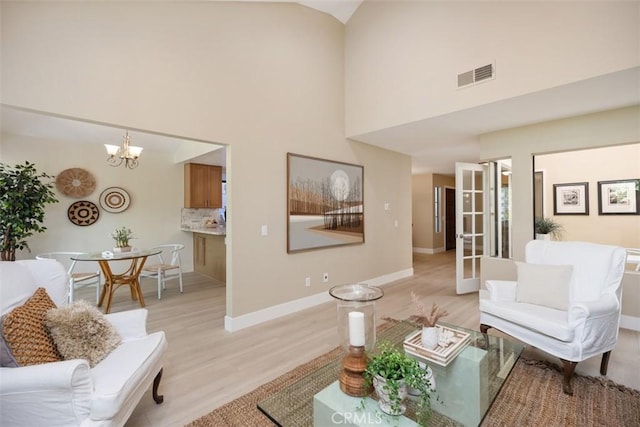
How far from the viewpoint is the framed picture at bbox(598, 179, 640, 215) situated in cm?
387

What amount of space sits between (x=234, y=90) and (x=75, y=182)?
3414 mm

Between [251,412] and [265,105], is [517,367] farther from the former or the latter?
[265,105]

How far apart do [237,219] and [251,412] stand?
183 cm

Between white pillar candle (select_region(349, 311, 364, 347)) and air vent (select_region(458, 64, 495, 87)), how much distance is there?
284 centimetres

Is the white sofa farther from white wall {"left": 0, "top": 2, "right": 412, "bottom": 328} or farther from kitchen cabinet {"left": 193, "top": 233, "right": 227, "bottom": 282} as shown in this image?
kitchen cabinet {"left": 193, "top": 233, "right": 227, "bottom": 282}

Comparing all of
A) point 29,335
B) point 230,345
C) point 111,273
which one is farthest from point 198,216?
point 29,335

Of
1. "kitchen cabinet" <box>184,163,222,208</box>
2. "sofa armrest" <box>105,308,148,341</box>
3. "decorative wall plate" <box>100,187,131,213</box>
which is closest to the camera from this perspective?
"sofa armrest" <box>105,308,148,341</box>

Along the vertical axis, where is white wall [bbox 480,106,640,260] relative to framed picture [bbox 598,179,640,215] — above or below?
above

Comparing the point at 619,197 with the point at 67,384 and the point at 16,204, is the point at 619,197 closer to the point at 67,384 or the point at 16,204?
the point at 67,384

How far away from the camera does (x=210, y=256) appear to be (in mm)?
5289

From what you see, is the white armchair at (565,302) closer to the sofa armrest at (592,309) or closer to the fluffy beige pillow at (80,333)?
the sofa armrest at (592,309)

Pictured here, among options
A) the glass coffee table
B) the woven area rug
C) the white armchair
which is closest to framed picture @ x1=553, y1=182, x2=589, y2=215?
the white armchair

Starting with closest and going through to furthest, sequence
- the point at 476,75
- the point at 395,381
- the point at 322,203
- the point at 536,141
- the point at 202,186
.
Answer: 1. the point at 395,381
2. the point at 476,75
3. the point at 536,141
4. the point at 322,203
5. the point at 202,186

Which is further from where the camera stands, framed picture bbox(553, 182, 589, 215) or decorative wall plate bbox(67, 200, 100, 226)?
decorative wall plate bbox(67, 200, 100, 226)
